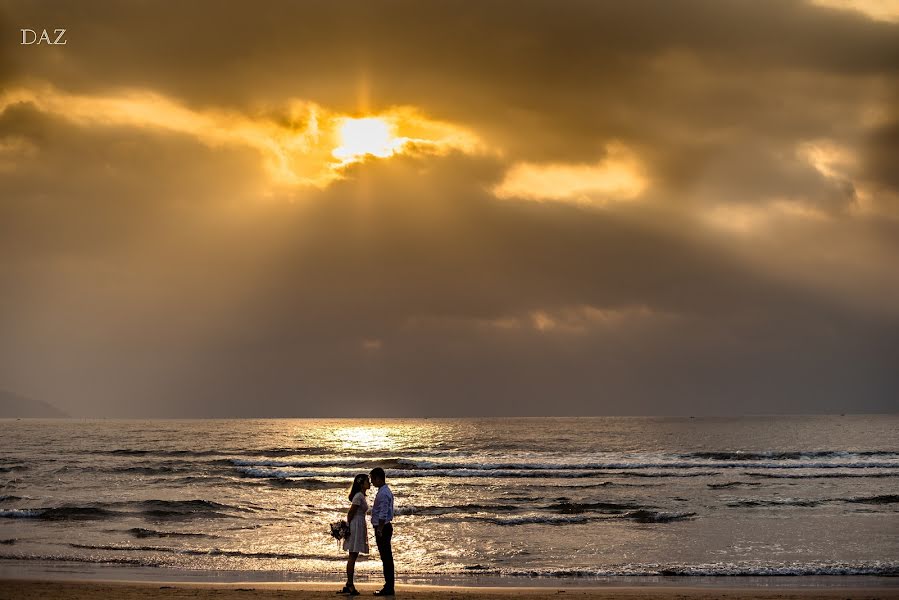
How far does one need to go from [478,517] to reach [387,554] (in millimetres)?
12000

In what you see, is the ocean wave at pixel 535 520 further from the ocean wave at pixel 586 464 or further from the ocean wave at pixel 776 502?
the ocean wave at pixel 586 464

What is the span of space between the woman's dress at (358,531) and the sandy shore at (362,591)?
0.80 meters

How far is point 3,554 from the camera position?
770 inches

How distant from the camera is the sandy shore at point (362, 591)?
1434 centimetres

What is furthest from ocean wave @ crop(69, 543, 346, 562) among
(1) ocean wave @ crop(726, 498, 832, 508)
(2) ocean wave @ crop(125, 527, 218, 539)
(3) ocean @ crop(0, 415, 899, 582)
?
(1) ocean wave @ crop(726, 498, 832, 508)

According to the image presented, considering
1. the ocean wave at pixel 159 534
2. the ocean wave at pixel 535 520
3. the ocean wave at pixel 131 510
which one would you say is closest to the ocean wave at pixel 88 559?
the ocean wave at pixel 159 534

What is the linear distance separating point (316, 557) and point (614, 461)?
3705 centimetres

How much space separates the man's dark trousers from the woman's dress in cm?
34

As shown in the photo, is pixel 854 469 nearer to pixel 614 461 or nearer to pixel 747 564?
pixel 614 461

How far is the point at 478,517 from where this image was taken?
26656 mm

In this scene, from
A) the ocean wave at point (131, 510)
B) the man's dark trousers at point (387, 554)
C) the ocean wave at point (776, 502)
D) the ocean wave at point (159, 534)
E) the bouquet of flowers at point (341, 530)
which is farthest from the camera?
the ocean wave at point (776, 502)

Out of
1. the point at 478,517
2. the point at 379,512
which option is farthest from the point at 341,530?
the point at 478,517

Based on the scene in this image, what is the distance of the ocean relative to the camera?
1867 centimetres

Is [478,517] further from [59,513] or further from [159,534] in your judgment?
[59,513]
